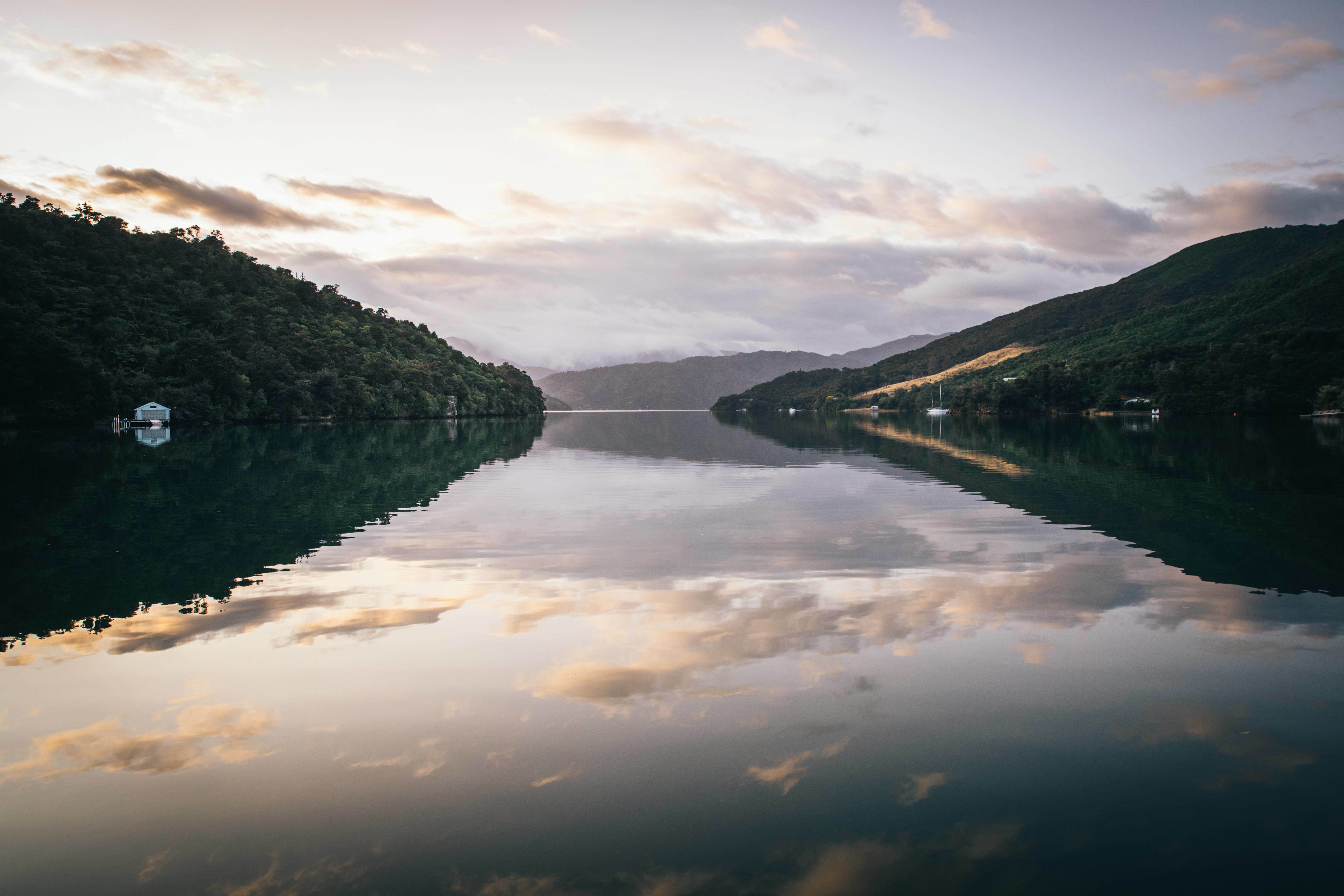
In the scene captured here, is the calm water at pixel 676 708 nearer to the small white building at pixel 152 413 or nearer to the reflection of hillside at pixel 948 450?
the reflection of hillside at pixel 948 450

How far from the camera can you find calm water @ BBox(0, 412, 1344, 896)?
508 cm

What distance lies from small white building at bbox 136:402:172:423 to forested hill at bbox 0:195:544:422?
2.80m

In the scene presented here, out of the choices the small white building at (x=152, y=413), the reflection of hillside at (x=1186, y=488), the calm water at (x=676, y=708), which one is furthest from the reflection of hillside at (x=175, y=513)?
the small white building at (x=152, y=413)

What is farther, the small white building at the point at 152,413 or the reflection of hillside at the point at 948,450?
the small white building at the point at 152,413

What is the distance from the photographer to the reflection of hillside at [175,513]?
40.9ft

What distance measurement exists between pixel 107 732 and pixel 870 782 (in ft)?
22.4

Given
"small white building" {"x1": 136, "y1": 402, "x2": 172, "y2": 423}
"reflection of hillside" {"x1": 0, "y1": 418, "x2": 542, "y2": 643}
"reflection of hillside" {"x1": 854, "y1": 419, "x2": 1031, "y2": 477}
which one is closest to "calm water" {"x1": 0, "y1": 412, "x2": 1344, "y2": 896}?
"reflection of hillside" {"x1": 0, "y1": 418, "x2": 542, "y2": 643}

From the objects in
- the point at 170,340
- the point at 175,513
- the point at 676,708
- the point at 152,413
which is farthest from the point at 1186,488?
the point at 170,340

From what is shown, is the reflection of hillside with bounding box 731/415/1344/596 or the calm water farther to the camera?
the reflection of hillside with bounding box 731/415/1344/596

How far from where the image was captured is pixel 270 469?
113 feet

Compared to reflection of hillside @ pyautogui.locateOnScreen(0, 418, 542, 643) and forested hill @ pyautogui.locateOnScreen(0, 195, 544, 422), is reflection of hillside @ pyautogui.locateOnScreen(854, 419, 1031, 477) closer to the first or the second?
reflection of hillside @ pyautogui.locateOnScreen(0, 418, 542, 643)

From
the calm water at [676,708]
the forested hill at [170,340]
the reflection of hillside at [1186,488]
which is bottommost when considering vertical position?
the calm water at [676,708]

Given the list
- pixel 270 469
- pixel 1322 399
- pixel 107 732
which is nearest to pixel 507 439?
pixel 270 469

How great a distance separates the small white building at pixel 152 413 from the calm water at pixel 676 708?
3537 inches
